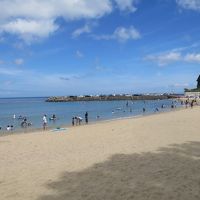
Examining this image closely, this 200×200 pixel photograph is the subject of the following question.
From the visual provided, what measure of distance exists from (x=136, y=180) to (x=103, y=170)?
180 centimetres

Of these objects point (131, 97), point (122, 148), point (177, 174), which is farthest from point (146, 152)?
point (131, 97)

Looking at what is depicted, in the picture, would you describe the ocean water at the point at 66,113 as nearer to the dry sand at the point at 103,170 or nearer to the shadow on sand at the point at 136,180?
the dry sand at the point at 103,170

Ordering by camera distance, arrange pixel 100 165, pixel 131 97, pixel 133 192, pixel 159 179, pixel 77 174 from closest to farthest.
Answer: pixel 133 192 → pixel 159 179 → pixel 77 174 → pixel 100 165 → pixel 131 97

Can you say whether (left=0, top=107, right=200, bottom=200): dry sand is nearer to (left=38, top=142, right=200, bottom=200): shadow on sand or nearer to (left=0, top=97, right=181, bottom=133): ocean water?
(left=38, top=142, right=200, bottom=200): shadow on sand

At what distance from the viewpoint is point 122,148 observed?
16922 mm

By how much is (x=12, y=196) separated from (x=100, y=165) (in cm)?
415

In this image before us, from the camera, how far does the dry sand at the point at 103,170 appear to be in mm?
9625

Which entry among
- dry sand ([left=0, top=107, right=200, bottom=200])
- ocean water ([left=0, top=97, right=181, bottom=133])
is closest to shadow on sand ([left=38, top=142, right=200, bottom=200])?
dry sand ([left=0, top=107, right=200, bottom=200])

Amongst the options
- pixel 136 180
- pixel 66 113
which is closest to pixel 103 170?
pixel 136 180

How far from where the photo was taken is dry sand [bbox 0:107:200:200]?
9.62m

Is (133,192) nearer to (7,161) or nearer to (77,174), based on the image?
(77,174)

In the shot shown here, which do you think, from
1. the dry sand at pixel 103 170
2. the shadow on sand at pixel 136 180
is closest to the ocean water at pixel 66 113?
the dry sand at pixel 103 170

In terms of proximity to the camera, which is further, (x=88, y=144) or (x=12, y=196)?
(x=88, y=144)

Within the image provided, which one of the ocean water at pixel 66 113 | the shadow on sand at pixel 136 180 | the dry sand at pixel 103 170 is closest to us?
the shadow on sand at pixel 136 180
